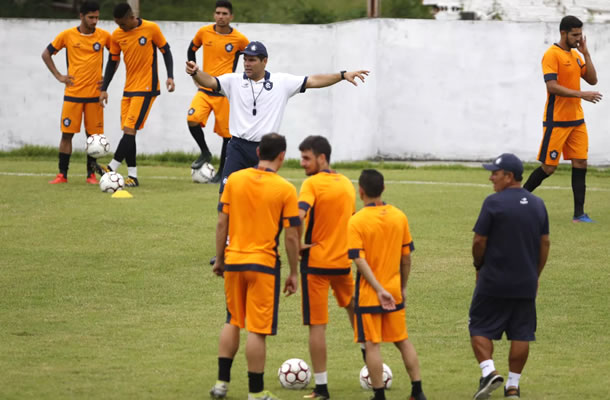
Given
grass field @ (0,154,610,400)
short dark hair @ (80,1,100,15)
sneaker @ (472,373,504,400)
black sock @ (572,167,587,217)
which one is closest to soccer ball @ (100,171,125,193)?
grass field @ (0,154,610,400)

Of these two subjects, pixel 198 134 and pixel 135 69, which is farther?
pixel 198 134

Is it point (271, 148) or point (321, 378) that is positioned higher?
point (271, 148)

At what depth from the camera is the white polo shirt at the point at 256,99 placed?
9.34m

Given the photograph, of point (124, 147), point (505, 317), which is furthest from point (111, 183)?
point (505, 317)

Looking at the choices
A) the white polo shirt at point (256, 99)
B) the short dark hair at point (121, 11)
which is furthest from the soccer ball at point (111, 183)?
the white polo shirt at point (256, 99)

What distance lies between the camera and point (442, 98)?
70.8ft

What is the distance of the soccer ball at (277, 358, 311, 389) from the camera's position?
7074 mm

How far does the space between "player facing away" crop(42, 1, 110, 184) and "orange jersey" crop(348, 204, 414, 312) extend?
10365mm

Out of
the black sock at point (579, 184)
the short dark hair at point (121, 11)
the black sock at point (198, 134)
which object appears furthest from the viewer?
the black sock at point (198, 134)

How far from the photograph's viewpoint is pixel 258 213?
667 cm

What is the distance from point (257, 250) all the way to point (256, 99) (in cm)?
297

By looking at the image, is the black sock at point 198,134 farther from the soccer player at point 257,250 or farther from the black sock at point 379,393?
the black sock at point 379,393

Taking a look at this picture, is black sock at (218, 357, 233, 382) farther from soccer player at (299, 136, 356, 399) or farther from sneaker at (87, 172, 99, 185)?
sneaker at (87, 172, 99, 185)

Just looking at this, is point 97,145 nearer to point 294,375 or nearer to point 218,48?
point 218,48
